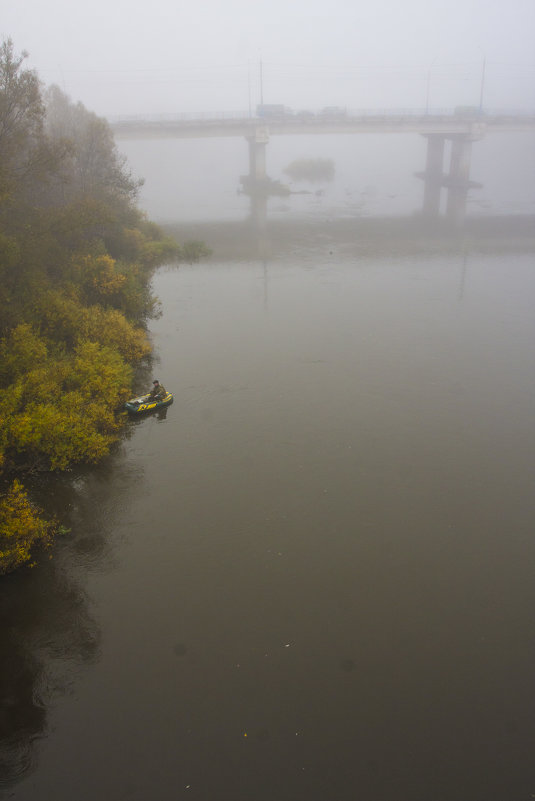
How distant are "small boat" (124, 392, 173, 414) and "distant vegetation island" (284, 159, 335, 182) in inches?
3470

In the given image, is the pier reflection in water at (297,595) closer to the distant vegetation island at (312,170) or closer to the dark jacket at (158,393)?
the dark jacket at (158,393)

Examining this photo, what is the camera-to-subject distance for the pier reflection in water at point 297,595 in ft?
30.7

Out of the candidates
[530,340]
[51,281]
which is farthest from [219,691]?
[530,340]

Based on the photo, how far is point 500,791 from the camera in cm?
891

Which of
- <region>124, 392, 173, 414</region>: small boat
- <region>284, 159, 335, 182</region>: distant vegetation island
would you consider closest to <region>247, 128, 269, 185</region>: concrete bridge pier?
<region>284, 159, 335, 182</region>: distant vegetation island

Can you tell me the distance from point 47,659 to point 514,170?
117007 mm

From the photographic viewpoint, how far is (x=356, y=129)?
73.6m

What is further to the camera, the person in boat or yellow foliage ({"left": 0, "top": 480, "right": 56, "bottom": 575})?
the person in boat

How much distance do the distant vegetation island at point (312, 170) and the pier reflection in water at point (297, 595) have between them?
277 ft

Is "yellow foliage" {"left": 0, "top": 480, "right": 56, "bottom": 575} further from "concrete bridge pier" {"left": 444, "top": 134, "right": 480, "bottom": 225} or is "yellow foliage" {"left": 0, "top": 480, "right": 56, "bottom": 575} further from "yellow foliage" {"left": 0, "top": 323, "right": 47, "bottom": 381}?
"concrete bridge pier" {"left": 444, "top": 134, "right": 480, "bottom": 225}

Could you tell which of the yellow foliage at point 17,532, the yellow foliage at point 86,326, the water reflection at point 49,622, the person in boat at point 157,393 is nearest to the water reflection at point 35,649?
the water reflection at point 49,622

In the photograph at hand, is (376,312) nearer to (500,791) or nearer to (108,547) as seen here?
(108,547)

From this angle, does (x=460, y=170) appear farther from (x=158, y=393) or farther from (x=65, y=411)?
(x=65, y=411)

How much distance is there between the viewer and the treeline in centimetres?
1538
